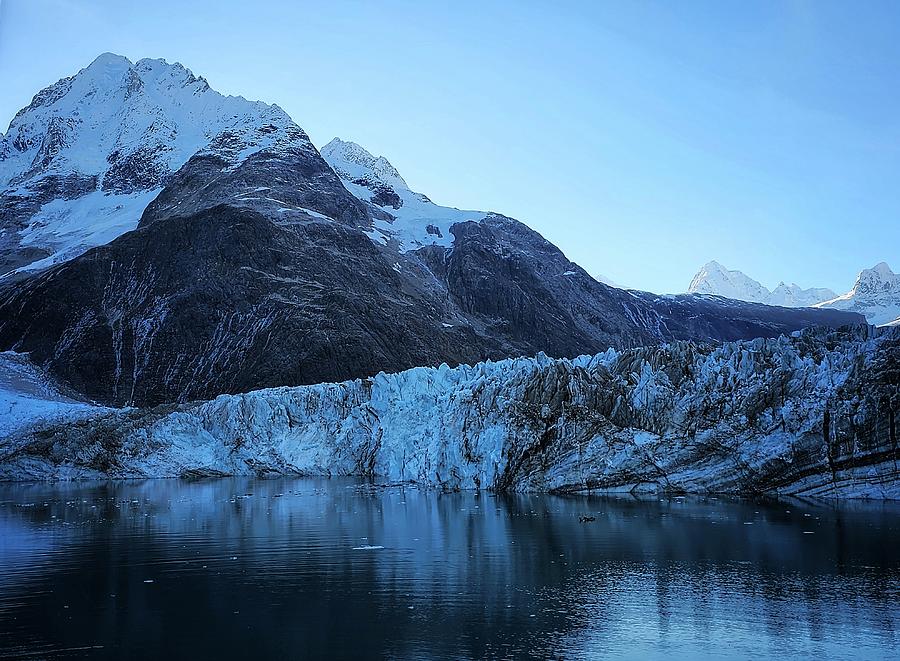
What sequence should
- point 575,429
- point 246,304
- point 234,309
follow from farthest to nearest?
point 234,309 < point 246,304 < point 575,429

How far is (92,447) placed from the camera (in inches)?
3275

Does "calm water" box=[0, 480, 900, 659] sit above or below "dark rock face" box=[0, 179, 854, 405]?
below

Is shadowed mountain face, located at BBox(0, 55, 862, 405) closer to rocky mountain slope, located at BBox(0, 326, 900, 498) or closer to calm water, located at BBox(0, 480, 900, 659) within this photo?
rocky mountain slope, located at BBox(0, 326, 900, 498)

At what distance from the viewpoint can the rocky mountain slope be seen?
147 feet

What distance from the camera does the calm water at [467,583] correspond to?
1948 cm

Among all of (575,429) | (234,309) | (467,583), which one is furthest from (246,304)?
(467,583)

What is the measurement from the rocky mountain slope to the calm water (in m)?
3.05

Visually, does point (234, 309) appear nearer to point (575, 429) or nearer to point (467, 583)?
point (575, 429)

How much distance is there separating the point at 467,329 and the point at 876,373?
427 ft

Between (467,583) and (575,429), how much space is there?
29.1 metres

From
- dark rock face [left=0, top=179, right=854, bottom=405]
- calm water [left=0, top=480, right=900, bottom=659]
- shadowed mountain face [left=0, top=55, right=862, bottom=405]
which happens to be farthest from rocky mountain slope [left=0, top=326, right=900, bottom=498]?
dark rock face [left=0, top=179, right=854, bottom=405]

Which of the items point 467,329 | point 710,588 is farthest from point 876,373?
point 467,329

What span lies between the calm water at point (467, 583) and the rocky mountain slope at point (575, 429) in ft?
10.00

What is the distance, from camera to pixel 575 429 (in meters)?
54.5
